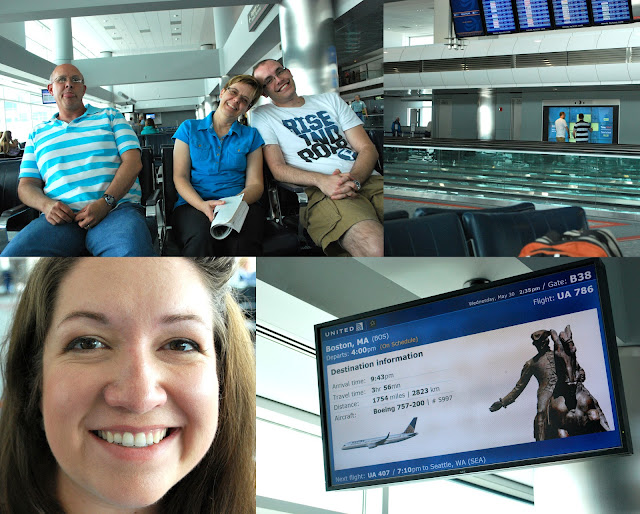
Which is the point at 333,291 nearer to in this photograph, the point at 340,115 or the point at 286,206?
the point at 286,206

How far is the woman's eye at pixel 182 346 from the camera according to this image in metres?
2.29

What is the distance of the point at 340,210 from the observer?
289 centimetres

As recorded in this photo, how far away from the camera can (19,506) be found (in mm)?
2266

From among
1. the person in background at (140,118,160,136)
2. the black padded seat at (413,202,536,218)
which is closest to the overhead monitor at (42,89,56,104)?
the person in background at (140,118,160,136)

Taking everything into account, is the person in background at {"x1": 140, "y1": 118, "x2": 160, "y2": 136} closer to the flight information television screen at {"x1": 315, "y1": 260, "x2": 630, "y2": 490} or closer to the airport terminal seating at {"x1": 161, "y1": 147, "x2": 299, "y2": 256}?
the airport terminal seating at {"x1": 161, "y1": 147, "x2": 299, "y2": 256}

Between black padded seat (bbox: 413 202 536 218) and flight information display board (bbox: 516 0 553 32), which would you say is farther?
flight information display board (bbox: 516 0 553 32)

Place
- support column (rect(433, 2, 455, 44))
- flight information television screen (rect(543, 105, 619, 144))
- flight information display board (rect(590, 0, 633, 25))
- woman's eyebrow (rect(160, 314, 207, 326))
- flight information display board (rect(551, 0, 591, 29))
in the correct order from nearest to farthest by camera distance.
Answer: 1. woman's eyebrow (rect(160, 314, 207, 326))
2. support column (rect(433, 2, 455, 44))
3. flight information display board (rect(551, 0, 591, 29))
4. flight information display board (rect(590, 0, 633, 25))
5. flight information television screen (rect(543, 105, 619, 144))

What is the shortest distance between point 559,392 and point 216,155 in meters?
1.52

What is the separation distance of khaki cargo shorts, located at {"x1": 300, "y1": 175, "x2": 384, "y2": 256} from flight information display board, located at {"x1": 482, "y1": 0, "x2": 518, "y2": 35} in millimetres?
2002

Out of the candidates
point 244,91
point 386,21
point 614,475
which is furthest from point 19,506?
point 614,475

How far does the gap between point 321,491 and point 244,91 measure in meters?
3.00

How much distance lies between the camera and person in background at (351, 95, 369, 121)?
9.13ft

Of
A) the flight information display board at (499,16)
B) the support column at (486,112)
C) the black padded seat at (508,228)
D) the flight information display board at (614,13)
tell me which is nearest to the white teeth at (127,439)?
the black padded seat at (508,228)

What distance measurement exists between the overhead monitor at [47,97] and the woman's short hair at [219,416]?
2.46 feet
